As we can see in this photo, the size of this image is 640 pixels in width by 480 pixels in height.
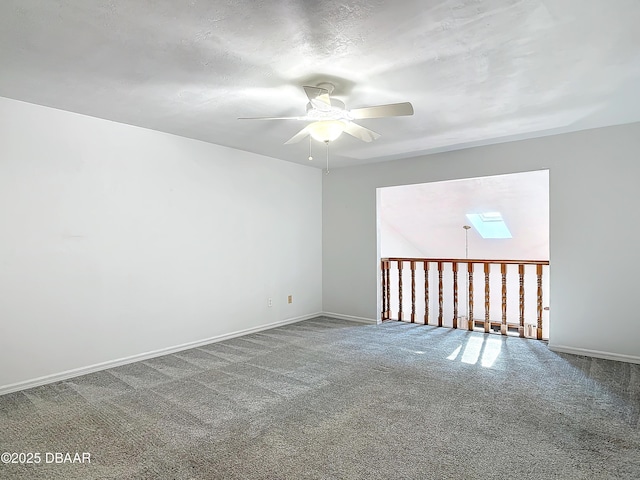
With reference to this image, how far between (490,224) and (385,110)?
16.4 ft

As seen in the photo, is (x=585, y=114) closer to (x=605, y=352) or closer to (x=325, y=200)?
(x=605, y=352)

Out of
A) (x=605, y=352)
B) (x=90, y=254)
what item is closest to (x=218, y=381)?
(x=90, y=254)

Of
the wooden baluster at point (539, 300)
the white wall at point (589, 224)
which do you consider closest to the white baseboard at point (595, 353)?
the white wall at point (589, 224)

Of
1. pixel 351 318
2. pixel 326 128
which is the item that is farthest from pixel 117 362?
pixel 351 318

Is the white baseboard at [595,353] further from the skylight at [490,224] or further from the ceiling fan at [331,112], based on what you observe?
the ceiling fan at [331,112]

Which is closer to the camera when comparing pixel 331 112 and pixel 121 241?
pixel 331 112

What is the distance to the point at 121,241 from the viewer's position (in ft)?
11.9

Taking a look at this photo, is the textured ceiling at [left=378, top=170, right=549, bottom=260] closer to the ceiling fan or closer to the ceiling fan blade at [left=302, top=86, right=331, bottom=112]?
the ceiling fan

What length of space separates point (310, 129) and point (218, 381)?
85.7 inches

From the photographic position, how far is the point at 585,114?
3379 millimetres

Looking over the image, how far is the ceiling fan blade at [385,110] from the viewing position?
8.14ft

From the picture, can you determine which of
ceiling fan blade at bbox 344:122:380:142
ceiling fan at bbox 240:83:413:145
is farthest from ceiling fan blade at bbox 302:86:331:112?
ceiling fan blade at bbox 344:122:380:142

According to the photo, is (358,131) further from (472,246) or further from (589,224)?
(472,246)

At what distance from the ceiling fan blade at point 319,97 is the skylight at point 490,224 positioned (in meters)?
4.70
